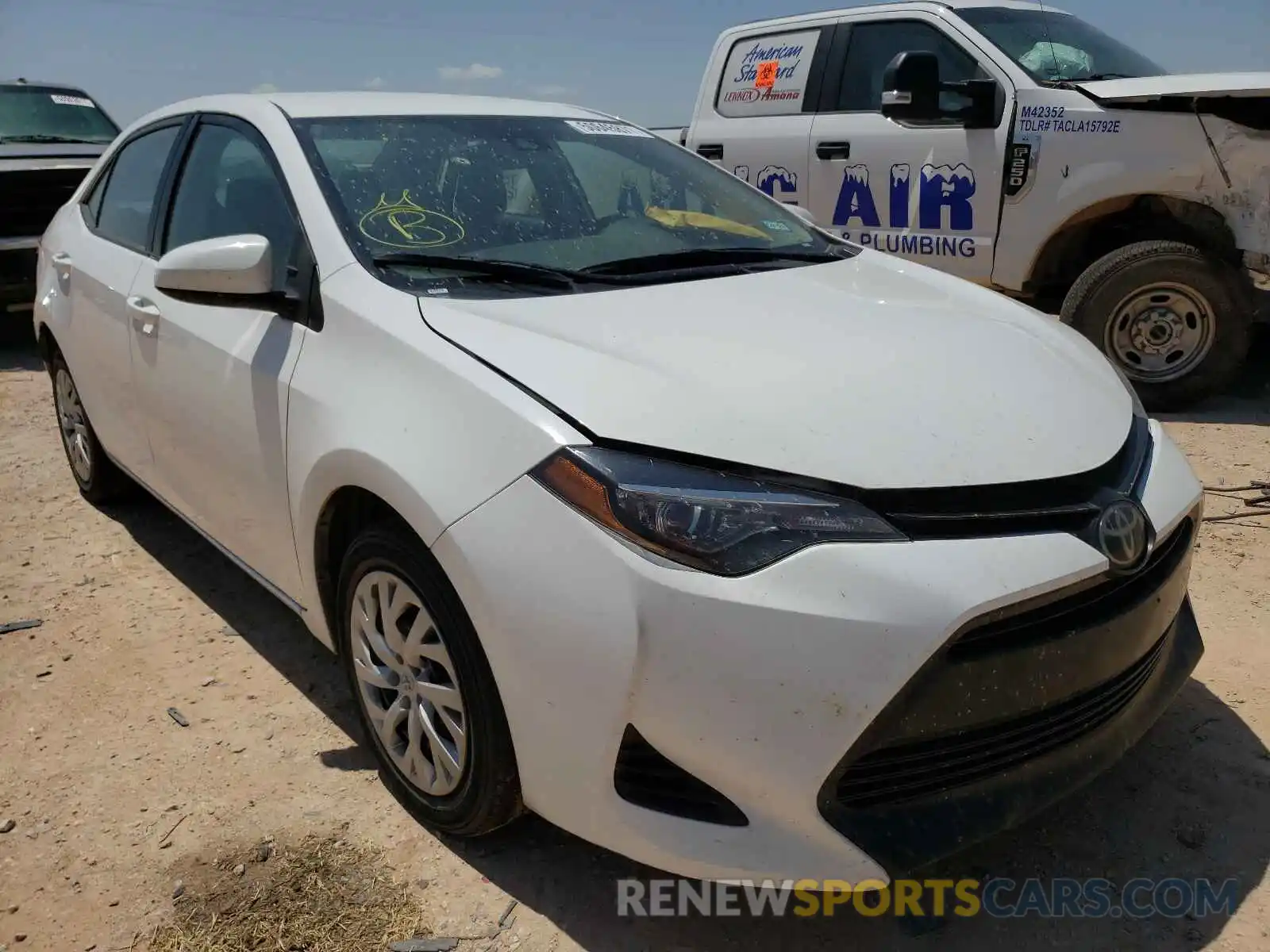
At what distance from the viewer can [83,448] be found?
4375 millimetres

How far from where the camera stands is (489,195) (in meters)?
2.79

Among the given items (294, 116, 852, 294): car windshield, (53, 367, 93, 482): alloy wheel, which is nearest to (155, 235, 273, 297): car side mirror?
(294, 116, 852, 294): car windshield

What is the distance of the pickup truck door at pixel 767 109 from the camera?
21.2ft

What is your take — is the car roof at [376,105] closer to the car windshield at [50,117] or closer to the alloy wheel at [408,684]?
the alloy wheel at [408,684]

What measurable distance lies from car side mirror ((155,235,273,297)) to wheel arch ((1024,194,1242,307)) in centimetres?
433

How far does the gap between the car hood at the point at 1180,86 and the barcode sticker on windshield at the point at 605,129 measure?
2828mm

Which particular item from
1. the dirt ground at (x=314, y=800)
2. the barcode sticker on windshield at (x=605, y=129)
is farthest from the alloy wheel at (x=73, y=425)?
the barcode sticker on windshield at (x=605, y=129)

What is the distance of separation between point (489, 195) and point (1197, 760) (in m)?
2.31

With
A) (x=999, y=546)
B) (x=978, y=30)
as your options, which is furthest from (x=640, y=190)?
(x=978, y=30)

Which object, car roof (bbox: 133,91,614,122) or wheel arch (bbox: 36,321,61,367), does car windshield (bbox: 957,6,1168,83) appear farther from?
wheel arch (bbox: 36,321,61,367)

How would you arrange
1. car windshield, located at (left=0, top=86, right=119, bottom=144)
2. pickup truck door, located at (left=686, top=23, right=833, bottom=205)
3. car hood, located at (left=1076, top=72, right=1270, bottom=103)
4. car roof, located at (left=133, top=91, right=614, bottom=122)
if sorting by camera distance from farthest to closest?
car windshield, located at (left=0, top=86, right=119, bottom=144)
pickup truck door, located at (left=686, top=23, right=833, bottom=205)
car hood, located at (left=1076, top=72, right=1270, bottom=103)
car roof, located at (left=133, top=91, right=614, bottom=122)

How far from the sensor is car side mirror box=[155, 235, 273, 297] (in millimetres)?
2473

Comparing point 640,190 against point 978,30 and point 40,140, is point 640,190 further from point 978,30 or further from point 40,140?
point 40,140

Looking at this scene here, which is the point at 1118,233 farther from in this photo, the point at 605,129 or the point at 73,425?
the point at 73,425
